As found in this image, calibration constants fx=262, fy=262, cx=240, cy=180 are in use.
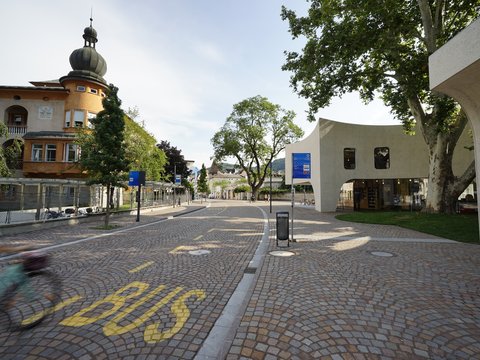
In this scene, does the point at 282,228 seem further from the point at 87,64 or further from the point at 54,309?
the point at 87,64

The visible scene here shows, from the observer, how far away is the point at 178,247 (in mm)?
9219

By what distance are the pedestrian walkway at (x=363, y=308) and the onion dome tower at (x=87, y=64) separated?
30968 millimetres

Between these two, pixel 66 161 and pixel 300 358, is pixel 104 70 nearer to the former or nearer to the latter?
pixel 66 161

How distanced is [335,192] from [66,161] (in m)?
27.2

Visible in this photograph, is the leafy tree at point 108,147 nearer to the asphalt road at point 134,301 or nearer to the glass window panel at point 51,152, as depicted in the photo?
the asphalt road at point 134,301

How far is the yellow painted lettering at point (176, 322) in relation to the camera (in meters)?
3.39

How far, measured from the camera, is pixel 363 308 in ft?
14.1

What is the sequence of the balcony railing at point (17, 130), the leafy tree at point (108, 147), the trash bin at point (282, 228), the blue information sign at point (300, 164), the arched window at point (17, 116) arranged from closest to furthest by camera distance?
1. the trash bin at point (282, 228)
2. the blue information sign at point (300, 164)
3. the leafy tree at point (108, 147)
4. the balcony railing at point (17, 130)
5. the arched window at point (17, 116)

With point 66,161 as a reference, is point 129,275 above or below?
below

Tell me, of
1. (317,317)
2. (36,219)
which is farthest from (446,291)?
(36,219)

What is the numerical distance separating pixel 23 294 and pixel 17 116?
36.4 meters

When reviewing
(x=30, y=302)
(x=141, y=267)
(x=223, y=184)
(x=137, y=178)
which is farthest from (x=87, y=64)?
(x=223, y=184)

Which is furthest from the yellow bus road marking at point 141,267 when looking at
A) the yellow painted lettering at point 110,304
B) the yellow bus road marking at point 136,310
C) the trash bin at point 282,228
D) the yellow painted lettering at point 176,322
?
the trash bin at point 282,228

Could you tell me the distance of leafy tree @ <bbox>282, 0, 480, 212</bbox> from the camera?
15.2 meters
